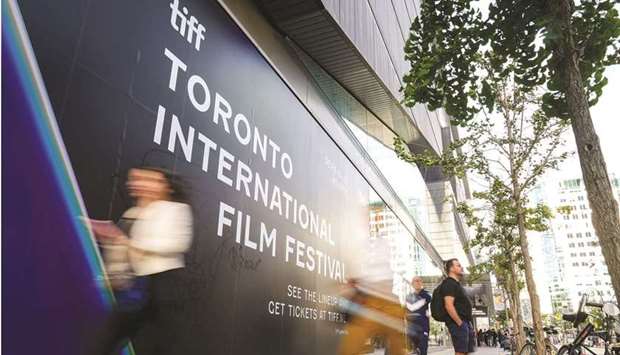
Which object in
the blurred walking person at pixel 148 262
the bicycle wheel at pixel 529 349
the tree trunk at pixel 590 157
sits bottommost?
the bicycle wheel at pixel 529 349

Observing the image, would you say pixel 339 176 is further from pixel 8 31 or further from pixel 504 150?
pixel 504 150

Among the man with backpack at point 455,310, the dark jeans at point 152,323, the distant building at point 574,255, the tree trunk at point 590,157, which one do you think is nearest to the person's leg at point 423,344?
the man with backpack at point 455,310

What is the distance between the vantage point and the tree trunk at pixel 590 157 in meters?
3.08

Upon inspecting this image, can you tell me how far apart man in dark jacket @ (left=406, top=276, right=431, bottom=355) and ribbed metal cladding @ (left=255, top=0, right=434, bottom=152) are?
3574 millimetres

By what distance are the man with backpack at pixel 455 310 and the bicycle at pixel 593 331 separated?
1345mm

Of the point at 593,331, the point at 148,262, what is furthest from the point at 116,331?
the point at 593,331

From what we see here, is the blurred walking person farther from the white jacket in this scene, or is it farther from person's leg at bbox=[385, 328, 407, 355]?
person's leg at bbox=[385, 328, 407, 355]

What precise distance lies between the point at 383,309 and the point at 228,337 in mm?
5710

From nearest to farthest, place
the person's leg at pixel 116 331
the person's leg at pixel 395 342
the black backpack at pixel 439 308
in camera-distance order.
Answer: the person's leg at pixel 116 331
the black backpack at pixel 439 308
the person's leg at pixel 395 342

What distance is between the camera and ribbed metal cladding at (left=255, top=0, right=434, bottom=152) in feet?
21.4

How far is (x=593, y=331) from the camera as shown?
5160mm

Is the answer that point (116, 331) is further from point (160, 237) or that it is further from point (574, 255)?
point (574, 255)

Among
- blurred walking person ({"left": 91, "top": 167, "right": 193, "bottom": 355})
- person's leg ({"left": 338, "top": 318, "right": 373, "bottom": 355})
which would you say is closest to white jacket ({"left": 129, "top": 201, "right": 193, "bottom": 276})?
blurred walking person ({"left": 91, "top": 167, "right": 193, "bottom": 355})

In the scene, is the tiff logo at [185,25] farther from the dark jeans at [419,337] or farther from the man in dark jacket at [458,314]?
the dark jeans at [419,337]
